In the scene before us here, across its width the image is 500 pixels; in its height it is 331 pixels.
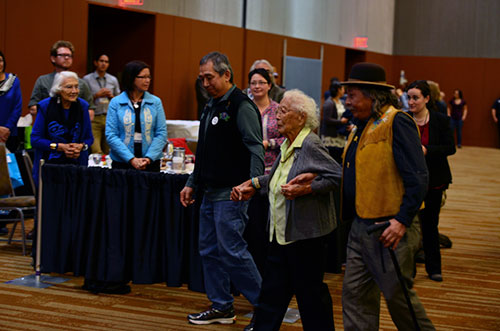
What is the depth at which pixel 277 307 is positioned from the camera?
3748 millimetres

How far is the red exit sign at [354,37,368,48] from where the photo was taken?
21.2m

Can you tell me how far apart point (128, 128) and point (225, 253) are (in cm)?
162

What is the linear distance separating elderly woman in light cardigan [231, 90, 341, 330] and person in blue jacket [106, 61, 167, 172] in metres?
1.92

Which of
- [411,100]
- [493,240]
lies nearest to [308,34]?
[493,240]

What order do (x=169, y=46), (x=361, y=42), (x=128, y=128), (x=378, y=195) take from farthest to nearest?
(x=361, y=42) → (x=169, y=46) → (x=128, y=128) → (x=378, y=195)

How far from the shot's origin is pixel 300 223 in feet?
12.0

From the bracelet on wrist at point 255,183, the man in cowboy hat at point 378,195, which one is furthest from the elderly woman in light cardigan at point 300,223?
the man in cowboy hat at point 378,195

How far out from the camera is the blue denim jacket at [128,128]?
5449 millimetres

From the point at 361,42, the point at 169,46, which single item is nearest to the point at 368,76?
the point at 169,46

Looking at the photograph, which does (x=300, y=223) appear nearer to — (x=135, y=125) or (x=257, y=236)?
(x=257, y=236)

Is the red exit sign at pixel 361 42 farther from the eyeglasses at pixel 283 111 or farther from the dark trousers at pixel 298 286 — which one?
the dark trousers at pixel 298 286

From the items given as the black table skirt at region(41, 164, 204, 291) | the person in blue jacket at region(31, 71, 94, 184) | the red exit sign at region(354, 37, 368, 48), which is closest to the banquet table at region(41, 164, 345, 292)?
the black table skirt at region(41, 164, 204, 291)

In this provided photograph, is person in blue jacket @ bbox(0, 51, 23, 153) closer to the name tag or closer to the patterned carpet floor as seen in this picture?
the patterned carpet floor

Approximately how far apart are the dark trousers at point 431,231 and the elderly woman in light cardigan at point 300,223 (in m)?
2.56
